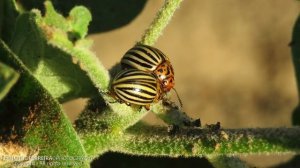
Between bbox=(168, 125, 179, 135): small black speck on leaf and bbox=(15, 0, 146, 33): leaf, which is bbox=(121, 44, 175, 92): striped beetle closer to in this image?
bbox=(168, 125, 179, 135): small black speck on leaf

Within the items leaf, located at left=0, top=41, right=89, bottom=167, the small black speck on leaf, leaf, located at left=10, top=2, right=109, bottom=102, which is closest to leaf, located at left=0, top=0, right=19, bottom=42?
leaf, located at left=10, top=2, right=109, bottom=102

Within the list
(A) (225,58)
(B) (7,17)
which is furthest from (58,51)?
(A) (225,58)

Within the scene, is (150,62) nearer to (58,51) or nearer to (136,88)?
(136,88)

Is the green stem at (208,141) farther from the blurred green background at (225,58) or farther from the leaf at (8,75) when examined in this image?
the blurred green background at (225,58)

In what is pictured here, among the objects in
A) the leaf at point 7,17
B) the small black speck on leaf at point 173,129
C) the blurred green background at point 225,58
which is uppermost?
the blurred green background at point 225,58

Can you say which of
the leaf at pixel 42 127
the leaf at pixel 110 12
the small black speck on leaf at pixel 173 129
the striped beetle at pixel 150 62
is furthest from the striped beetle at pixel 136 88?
the leaf at pixel 110 12

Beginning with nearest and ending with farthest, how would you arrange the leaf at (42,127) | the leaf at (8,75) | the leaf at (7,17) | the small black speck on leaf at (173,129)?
the leaf at (8,75)
the leaf at (42,127)
the small black speck on leaf at (173,129)
the leaf at (7,17)
